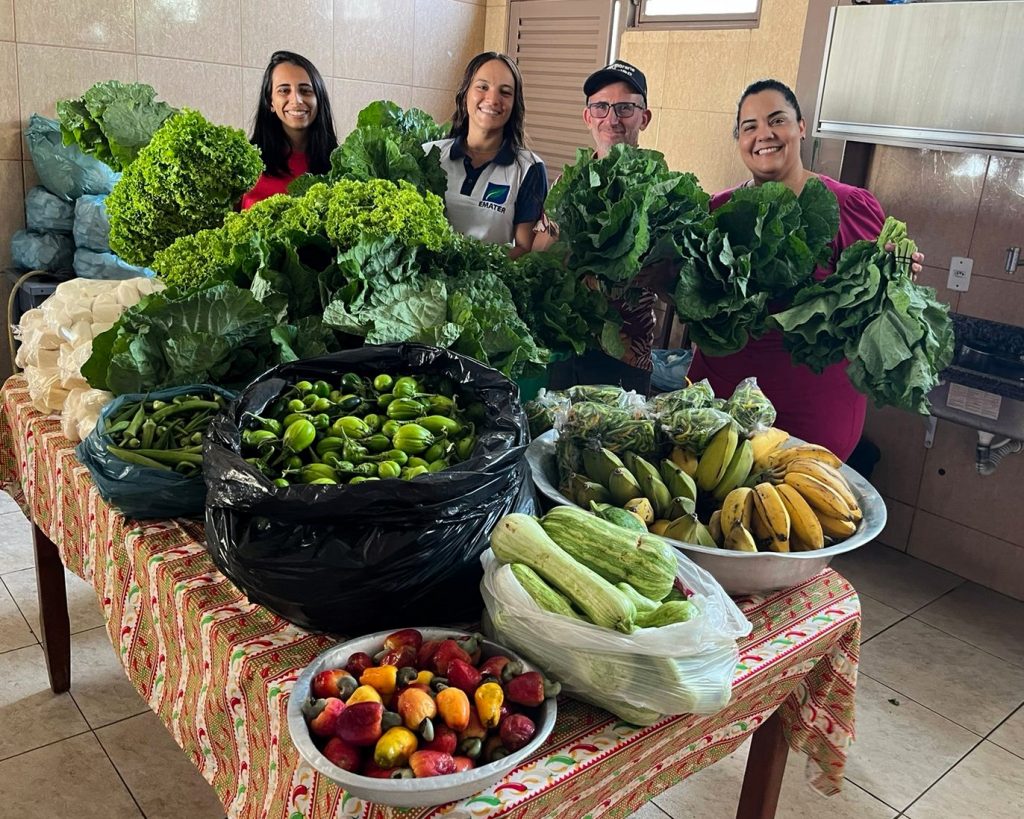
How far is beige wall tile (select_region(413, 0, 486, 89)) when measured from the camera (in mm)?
4930

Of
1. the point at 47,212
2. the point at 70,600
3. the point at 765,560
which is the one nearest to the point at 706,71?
the point at 47,212

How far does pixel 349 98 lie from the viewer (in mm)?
4773

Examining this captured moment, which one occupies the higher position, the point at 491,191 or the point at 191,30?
the point at 191,30

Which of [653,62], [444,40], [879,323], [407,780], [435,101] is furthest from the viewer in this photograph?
[435,101]

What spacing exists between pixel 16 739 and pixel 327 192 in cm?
152

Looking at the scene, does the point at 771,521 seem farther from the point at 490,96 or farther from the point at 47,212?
the point at 47,212

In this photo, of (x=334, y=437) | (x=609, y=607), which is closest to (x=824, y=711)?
(x=609, y=607)

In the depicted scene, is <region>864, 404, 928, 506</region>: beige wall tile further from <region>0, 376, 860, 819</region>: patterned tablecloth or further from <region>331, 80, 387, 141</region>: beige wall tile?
<region>331, 80, 387, 141</region>: beige wall tile

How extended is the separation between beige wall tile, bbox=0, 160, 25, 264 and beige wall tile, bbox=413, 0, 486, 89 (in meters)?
2.17

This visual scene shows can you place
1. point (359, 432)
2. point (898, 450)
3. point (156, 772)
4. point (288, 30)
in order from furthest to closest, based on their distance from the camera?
point (288, 30) < point (898, 450) < point (156, 772) < point (359, 432)

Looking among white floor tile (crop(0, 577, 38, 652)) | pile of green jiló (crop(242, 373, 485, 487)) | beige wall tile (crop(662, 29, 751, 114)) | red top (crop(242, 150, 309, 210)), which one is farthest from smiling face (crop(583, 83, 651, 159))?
white floor tile (crop(0, 577, 38, 652))

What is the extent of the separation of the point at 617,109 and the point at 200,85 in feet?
8.65

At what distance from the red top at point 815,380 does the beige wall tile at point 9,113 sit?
10.7 ft

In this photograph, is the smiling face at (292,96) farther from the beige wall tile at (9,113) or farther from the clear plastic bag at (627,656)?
the clear plastic bag at (627,656)
